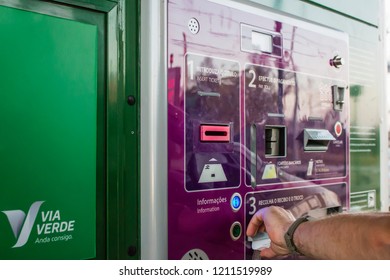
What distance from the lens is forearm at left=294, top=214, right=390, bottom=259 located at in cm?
143

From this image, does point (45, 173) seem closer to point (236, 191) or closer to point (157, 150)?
point (157, 150)

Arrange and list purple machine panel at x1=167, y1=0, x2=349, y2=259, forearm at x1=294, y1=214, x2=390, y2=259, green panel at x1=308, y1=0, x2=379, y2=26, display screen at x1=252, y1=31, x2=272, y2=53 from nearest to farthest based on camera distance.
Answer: forearm at x1=294, y1=214, x2=390, y2=259, purple machine panel at x1=167, y1=0, x2=349, y2=259, display screen at x1=252, y1=31, x2=272, y2=53, green panel at x1=308, y1=0, x2=379, y2=26

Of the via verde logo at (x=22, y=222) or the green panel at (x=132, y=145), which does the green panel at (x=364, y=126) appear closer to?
the green panel at (x=132, y=145)

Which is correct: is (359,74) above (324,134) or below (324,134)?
above

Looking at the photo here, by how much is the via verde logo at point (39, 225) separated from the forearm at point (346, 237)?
0.81 meters

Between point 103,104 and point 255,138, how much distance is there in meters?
0.71

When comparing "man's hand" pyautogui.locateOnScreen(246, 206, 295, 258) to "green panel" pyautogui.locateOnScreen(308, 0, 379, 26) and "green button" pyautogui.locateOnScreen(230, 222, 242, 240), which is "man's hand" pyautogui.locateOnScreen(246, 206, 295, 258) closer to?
"green button" pyautogui.locateOnScreen(230, 222, 242, 240)

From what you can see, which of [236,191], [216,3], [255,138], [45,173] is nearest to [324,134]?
[255,138]

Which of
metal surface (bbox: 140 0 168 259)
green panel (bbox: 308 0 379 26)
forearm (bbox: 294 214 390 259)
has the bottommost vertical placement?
forearm (bbox: 294 214 390 259)

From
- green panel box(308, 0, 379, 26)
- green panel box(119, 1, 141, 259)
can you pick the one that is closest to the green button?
green panel box(119, 1, 141, 259)

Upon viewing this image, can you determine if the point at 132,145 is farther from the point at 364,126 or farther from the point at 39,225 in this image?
the point at 364,126

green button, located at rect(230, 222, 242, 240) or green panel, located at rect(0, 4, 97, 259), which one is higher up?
green panel, located at rect(0, 4, 97, 259)

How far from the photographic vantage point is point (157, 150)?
175cm

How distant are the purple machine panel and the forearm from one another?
0.39 m
